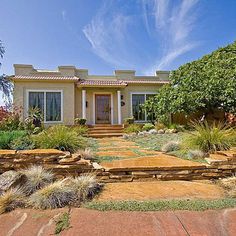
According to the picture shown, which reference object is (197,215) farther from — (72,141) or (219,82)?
(219,82)

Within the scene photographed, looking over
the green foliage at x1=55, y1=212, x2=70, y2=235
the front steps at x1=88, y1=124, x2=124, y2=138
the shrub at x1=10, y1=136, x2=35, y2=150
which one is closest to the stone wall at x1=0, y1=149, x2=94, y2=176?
the shrub at x1=10, y1=136, x2=35, y2=150

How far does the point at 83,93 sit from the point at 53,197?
11293 mm

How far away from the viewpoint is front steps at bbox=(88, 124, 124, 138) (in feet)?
38.1

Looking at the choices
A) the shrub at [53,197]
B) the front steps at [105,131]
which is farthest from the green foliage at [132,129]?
the shrub at [53,197]

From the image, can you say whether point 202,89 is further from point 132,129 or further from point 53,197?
point 53,197

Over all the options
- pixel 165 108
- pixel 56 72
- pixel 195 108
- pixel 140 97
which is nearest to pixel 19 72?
pixel 56 72

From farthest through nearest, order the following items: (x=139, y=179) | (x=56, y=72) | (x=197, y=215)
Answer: (x=56, y=72) → (x=139, y=179) → (x=197, y=215)

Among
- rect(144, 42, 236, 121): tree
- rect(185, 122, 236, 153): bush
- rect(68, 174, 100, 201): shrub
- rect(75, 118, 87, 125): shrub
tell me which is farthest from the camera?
rect(75, 118, 87, 125): shrub

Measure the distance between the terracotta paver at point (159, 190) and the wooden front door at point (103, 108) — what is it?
11039 millimetres

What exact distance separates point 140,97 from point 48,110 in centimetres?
631

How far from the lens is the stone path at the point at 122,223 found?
2.28m

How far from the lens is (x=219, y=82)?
1084 centimetres

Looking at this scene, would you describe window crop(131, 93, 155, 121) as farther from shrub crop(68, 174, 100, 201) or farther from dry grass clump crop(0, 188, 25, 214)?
dry grass clump crop(0, 188, 25, 214)

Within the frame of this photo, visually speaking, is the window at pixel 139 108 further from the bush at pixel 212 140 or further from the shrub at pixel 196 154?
the shrub at pixel 196 154
